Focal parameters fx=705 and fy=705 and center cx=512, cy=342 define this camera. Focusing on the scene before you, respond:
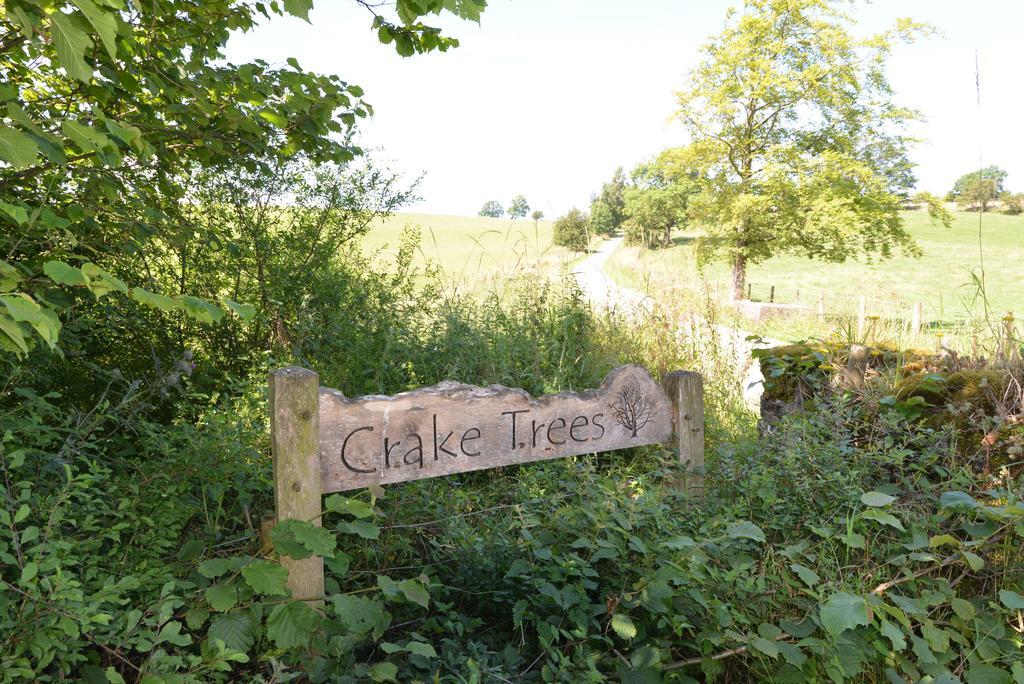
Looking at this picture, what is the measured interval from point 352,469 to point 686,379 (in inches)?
68.5

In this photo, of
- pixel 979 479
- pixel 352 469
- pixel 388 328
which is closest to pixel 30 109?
pixel 388 328

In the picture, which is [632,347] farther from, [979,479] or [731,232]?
[731,232]

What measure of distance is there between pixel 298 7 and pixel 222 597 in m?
2.52

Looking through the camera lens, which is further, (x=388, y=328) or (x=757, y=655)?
(x=388, y=328)

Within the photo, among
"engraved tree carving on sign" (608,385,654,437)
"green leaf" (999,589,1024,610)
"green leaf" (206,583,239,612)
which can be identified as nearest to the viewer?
"green leaf" (206,583,239,612)

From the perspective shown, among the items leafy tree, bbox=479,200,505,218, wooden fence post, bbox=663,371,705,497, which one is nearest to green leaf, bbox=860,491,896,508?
wooden fence post, bbox=663,371,705,497

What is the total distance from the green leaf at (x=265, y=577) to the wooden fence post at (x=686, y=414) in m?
2.07

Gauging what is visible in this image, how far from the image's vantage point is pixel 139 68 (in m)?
4.08

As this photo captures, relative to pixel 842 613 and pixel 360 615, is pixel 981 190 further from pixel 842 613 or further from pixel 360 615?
pixel 360 615

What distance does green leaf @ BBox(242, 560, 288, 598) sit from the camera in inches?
84.8

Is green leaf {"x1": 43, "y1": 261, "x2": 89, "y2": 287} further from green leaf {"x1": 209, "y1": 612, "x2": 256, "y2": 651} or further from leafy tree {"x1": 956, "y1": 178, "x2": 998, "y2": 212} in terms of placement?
leafy tree {"x1": 956, "y1": 178, "x2": 998, "y2": 212}

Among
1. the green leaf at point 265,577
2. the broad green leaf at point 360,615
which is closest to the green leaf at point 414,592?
the broad green leaf at point 360,615

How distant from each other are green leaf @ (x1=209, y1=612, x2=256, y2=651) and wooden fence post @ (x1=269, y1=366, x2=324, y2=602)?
1.10 feet

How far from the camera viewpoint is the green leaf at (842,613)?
2123mm
